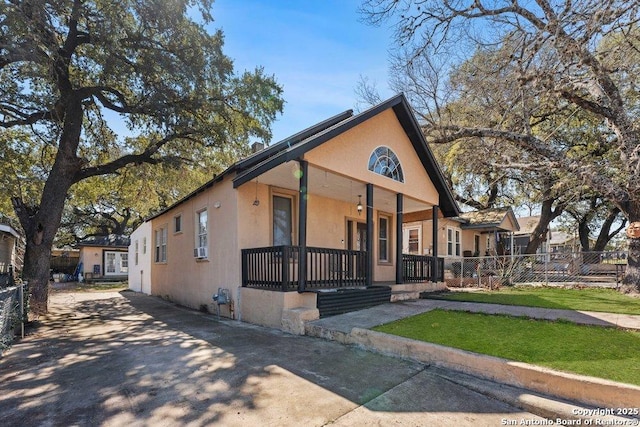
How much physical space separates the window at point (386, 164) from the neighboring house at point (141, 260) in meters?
12.5

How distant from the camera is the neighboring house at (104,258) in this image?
87.2 ft

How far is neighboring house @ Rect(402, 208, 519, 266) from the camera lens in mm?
17938

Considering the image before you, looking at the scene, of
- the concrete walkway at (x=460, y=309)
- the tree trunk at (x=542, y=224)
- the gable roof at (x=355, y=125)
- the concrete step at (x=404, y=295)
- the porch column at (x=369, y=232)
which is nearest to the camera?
the concrete walkway at (x=460, y=309)

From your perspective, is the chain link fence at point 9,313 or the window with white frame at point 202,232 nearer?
the chain link fence at point 9,313

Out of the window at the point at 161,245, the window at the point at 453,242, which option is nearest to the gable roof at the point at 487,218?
the window at the point at 453,242

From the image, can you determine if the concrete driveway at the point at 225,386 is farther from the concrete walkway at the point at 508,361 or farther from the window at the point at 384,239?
the window at the point at 384,239

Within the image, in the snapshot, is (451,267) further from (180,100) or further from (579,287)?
(180,100)

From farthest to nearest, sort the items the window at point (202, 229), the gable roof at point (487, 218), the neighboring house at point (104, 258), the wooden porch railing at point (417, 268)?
the neighboring house at point (104, 258)
the gable roof at point (487, 218)
the wooden porch railing at point (417, 268)
the window at point (202, 229)

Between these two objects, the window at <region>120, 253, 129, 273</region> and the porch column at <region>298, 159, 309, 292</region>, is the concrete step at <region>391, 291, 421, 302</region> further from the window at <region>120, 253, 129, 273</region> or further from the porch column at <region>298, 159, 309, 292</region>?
the window at <region>120, 253, 129, 273</region>

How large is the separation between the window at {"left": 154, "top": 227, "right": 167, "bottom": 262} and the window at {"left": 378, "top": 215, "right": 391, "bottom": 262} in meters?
9.17

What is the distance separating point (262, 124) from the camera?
12.8 metres

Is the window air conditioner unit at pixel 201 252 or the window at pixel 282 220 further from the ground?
the window at pixel 282 220

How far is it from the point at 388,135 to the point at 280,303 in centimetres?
617

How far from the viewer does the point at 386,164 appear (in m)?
10.4
